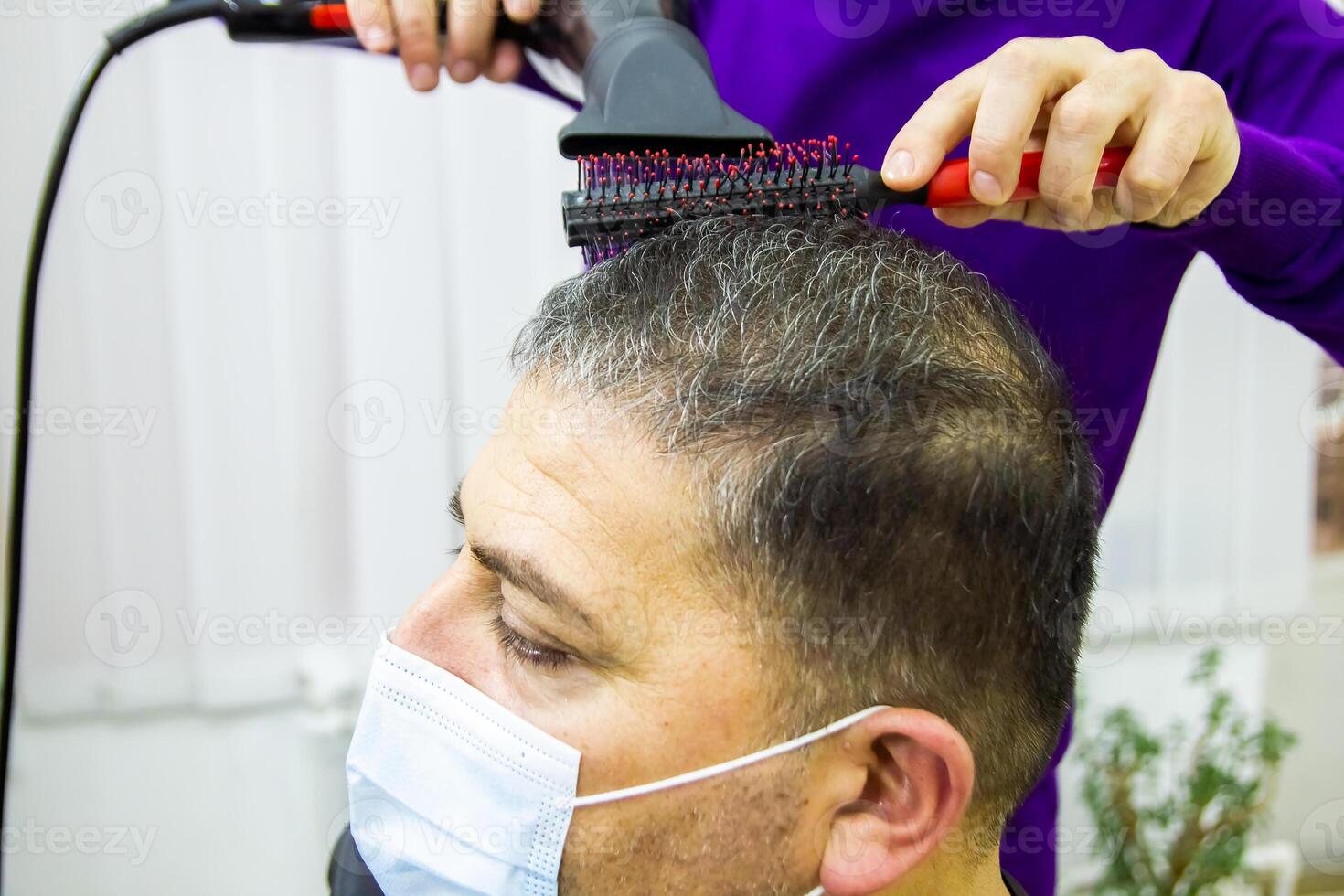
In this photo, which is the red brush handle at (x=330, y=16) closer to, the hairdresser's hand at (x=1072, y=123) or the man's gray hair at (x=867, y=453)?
the man's gray hair at (x=867, y=453)

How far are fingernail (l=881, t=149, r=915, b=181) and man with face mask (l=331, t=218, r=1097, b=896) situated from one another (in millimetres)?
122

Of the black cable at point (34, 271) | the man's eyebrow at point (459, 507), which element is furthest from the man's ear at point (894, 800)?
the black cable at point (34, 271)

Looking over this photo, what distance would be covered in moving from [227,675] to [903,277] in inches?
54.6

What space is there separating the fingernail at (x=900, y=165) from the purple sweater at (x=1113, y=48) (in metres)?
0.27

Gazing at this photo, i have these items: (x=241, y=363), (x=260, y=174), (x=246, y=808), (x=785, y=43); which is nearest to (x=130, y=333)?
(x=241, y=363)

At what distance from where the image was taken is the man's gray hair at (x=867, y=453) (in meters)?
0.81

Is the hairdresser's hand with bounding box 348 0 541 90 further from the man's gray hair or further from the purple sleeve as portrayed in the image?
the purple sleeve

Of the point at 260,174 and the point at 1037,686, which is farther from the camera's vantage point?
the point at 260,174

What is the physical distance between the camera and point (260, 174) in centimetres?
158

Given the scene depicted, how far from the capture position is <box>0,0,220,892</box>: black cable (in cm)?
104

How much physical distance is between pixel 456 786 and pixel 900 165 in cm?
64

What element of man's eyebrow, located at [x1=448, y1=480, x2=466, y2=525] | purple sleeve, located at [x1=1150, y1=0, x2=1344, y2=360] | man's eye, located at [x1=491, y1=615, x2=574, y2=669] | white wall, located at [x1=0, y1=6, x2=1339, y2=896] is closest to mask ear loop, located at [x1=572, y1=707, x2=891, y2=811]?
man's eye, located at [x1=491, y1=615, x2=574, y2=669]

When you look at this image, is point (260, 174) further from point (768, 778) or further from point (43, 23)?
point (768, 778)

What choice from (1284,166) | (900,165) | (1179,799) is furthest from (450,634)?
(1179,799)
